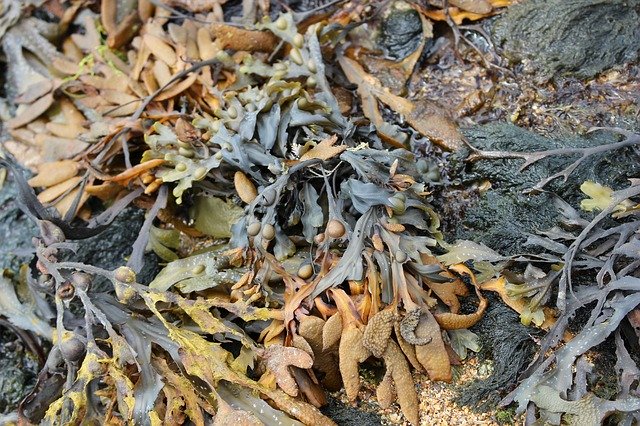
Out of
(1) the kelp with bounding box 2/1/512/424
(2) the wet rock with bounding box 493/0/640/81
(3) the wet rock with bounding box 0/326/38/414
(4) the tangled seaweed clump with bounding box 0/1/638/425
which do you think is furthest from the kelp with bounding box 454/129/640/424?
(3) the wet rock with bounding box 0/326/38/414

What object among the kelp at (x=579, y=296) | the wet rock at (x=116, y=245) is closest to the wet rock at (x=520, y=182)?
the kelp at (x=579, y=296)

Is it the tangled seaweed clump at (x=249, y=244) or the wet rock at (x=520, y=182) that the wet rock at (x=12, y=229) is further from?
the wet rock at (x=520, y=182)

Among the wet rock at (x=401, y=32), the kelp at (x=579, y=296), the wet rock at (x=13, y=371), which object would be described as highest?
the wet rock at (x=401, y=32)

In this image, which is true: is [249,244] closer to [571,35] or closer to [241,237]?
[241,237]

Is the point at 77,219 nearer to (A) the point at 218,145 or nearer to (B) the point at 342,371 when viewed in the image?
(A) the point at 218,145

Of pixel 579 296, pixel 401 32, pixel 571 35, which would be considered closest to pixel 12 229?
pixel 401 32

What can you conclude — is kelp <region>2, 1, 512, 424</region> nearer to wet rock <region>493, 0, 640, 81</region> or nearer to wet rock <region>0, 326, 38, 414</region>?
wet rock <region>0, 326, 38, 414</region>

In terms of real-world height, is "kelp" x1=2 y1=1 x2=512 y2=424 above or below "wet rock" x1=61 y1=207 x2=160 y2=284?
above
